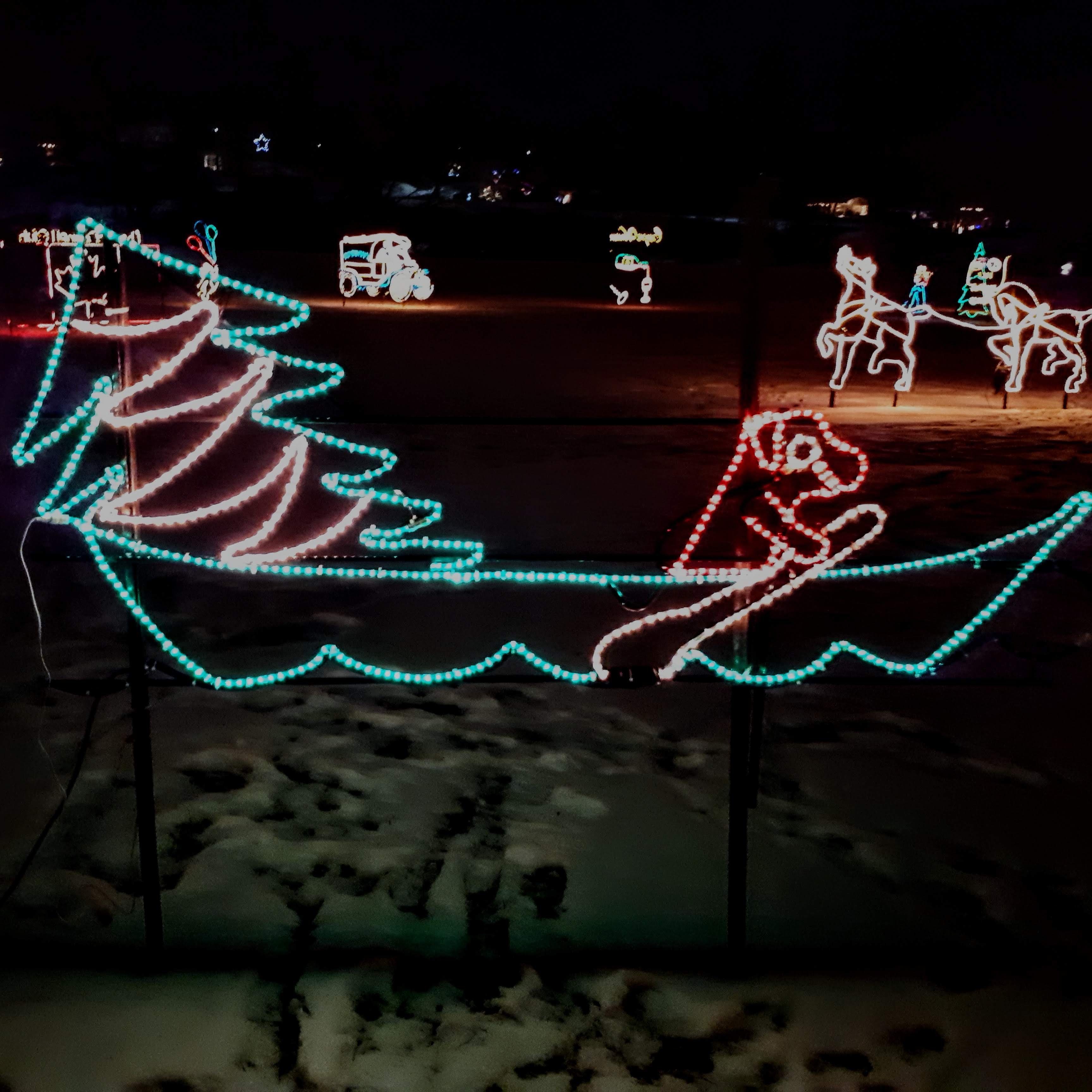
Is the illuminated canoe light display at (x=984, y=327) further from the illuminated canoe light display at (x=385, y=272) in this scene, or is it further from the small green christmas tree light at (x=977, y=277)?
the illuminated canoe light display at (x=385, y=272)

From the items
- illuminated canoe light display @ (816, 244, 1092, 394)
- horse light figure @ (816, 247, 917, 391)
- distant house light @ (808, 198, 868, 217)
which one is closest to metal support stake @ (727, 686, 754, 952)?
horse light figure @ (816, 247, 917, 391)

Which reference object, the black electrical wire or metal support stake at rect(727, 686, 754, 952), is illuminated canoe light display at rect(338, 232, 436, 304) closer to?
the black electrical wire

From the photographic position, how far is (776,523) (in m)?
2.98

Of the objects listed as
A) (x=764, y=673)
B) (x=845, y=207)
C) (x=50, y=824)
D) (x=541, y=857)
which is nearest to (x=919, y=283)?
(x=541, y=857)

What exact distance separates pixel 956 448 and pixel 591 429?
3.78 metres

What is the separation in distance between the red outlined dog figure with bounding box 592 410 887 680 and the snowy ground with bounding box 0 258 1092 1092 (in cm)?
30

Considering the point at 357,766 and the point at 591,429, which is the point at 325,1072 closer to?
→ the point at 357,766

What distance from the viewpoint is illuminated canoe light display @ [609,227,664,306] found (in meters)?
27.4

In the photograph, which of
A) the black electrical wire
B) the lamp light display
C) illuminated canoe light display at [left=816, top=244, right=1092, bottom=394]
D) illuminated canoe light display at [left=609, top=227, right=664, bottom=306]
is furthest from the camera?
illuminated canoe light display at [left=609, top=227, right=664, bottom=306]

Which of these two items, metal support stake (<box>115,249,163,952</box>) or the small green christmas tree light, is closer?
metal support stake (<box>115,249,163,952</box>)

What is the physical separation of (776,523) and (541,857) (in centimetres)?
174

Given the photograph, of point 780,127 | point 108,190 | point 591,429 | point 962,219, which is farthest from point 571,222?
point 108,190

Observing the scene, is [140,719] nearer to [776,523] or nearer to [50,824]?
[50,824]

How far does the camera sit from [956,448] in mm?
11281
